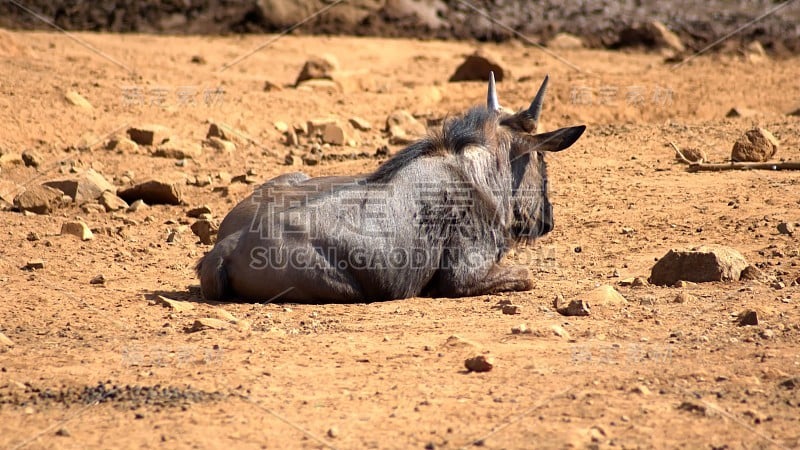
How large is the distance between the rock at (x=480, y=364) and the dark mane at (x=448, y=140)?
2.70 meters

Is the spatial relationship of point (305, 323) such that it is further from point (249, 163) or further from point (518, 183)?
point (249, 163)

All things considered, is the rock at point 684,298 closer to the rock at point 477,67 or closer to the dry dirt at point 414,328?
the dry dirt at point 414,328

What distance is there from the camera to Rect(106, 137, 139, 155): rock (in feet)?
44.8

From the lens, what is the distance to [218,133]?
1437 cm

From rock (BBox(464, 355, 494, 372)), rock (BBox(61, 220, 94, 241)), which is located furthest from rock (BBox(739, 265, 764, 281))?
rock (BBox(61, 220, 94, 241))

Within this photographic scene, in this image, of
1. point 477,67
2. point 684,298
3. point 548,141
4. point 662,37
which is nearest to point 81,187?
point 548,141

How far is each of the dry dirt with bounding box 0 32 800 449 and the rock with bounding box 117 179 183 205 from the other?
0.57ft

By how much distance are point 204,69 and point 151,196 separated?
6549 millimetres

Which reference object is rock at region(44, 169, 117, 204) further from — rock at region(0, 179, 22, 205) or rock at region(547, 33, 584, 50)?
rock at region(547, 33, 584, 50)

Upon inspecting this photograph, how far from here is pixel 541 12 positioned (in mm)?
25828

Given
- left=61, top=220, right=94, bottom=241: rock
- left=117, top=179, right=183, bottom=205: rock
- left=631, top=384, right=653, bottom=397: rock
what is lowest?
left=631, top=384, right=653, bottom=397: rock

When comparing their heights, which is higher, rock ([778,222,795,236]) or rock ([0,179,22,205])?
rock ([0,179,22,205])

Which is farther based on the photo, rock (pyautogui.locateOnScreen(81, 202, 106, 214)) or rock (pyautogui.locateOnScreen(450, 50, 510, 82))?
rock (pyautogui.locateOnScreen(450, 50, 510, 82))

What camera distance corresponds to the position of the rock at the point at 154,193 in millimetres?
11984
